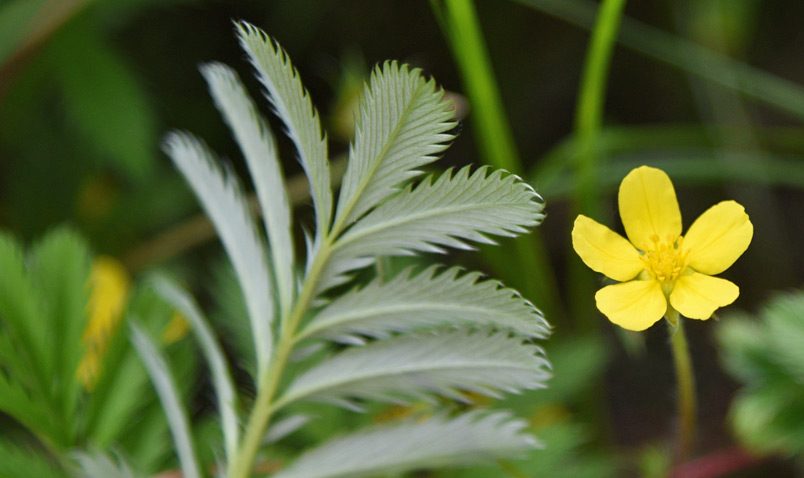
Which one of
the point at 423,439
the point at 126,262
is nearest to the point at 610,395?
the point at 126,262

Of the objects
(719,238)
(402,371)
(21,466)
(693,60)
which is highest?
(693,60)

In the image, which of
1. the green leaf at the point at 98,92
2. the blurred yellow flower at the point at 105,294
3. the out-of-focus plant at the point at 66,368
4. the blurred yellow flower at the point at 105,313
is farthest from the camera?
the green leaf at the point at 98,92

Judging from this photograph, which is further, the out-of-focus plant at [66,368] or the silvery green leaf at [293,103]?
the out-of-focus plant at [66,368]

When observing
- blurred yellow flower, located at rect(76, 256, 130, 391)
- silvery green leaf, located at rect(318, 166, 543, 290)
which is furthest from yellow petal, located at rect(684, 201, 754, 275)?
blurred yellow flower, located at rect(76, 256, 130, 391)

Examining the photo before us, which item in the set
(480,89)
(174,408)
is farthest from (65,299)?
(480,89)

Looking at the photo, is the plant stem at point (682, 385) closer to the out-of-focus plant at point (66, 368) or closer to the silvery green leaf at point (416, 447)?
the silvery green leaf at point (416, 447)

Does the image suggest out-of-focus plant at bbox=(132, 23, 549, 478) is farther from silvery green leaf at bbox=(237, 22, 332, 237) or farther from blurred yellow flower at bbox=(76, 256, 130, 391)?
blurred yellow flower at bbox=(76, 256, 130, 391)

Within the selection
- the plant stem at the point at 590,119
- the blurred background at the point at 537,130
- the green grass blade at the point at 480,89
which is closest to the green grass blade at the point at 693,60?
the blurred background at the point at 537,130

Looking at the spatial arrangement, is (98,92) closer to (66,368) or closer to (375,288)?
(66,368)
